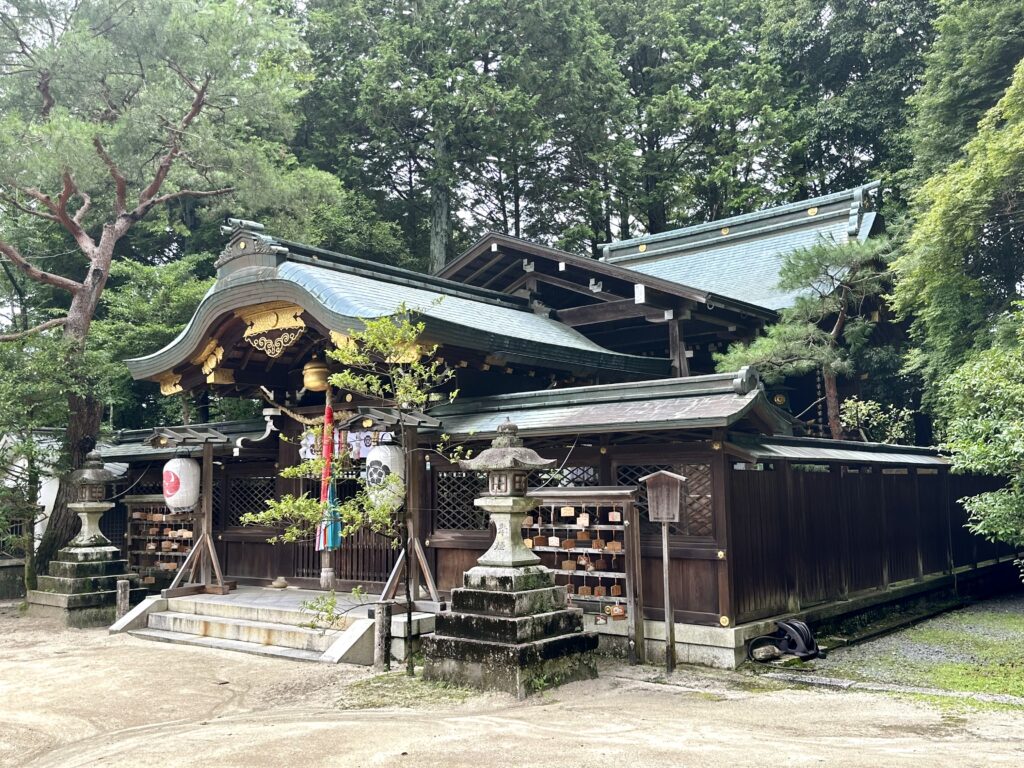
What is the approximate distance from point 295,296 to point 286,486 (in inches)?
149

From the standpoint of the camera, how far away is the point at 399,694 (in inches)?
298

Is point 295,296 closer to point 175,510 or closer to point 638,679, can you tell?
point 175,510

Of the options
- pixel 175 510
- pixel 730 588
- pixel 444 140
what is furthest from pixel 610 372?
pixel 444 140

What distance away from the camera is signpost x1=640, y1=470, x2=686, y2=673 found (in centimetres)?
828

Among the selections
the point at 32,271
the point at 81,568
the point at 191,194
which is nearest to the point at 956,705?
the point at 81,568

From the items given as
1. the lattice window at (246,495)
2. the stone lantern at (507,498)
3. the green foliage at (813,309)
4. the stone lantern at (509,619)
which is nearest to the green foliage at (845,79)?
the green foliage at (813,309)

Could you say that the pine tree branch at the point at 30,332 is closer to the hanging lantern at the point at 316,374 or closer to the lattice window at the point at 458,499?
the hanging lantern at the point at 316,374

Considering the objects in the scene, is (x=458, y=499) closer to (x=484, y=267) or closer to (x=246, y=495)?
(x=246, y=495)

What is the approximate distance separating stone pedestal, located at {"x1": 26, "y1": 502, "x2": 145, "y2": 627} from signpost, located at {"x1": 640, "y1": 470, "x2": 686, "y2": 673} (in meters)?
8.93

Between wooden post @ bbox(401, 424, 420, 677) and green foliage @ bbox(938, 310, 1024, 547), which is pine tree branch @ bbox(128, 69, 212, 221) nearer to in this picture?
wooden post @ bbox(401, 424, 420, 677)

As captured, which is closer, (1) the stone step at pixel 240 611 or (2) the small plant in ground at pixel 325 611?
(2) the small plant in ground at pixel 325 611

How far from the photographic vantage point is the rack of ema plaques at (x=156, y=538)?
44.4ft

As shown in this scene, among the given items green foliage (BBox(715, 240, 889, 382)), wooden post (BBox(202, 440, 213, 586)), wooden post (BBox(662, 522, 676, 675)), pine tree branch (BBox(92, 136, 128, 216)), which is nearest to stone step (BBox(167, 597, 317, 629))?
wooden post (BBox(202, 440, 213, 586))

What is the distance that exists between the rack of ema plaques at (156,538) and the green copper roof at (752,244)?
9921mm
